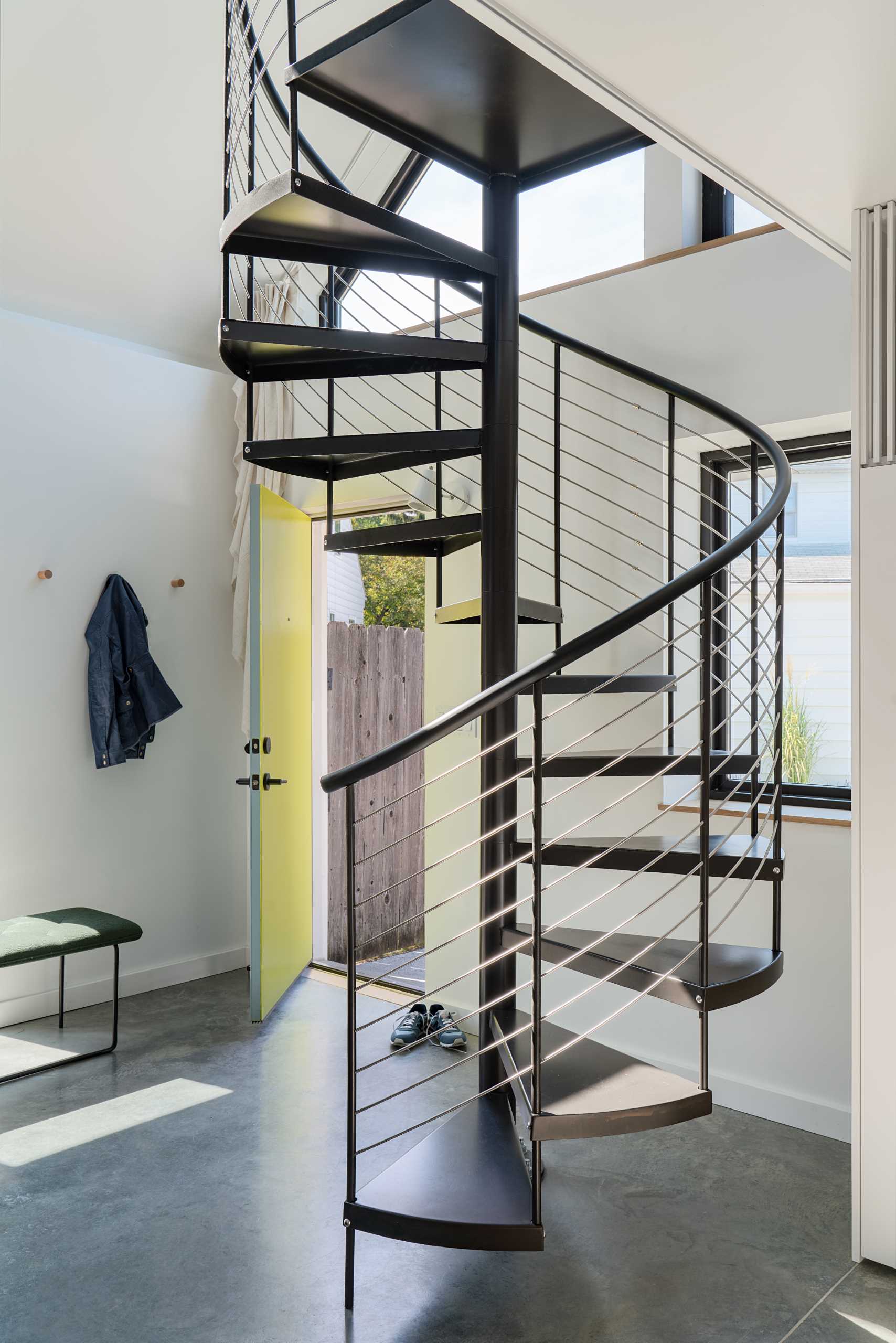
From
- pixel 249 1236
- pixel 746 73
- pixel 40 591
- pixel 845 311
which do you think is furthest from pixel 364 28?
pixel 249 1236

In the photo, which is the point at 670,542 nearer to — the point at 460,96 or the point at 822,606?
the point at 822,606

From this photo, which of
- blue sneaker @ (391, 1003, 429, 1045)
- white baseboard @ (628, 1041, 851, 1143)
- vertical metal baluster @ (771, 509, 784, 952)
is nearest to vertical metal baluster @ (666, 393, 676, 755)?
vertical metal baluster @ (771, 509, 784, 952)

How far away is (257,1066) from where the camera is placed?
11.5ft

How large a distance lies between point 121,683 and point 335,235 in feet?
7.99

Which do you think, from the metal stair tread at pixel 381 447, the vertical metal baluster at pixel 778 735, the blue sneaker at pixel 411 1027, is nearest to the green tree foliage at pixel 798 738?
the vertical metal baluster at pixel 778 735

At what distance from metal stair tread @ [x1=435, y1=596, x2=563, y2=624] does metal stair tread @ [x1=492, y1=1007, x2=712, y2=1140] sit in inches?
45.1

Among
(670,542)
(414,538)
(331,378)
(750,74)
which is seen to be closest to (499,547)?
(414,538)

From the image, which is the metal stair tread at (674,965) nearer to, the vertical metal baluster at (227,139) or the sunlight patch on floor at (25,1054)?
the vertical metal baluster at (227,139)

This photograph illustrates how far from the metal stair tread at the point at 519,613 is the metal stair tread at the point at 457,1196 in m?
1.40

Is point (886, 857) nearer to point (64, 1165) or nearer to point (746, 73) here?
point (746, 73)

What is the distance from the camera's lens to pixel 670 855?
2.49 m

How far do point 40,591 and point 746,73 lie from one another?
129 inches

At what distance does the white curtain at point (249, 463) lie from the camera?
4.65 metres

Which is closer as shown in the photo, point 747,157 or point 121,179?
point 747,157
